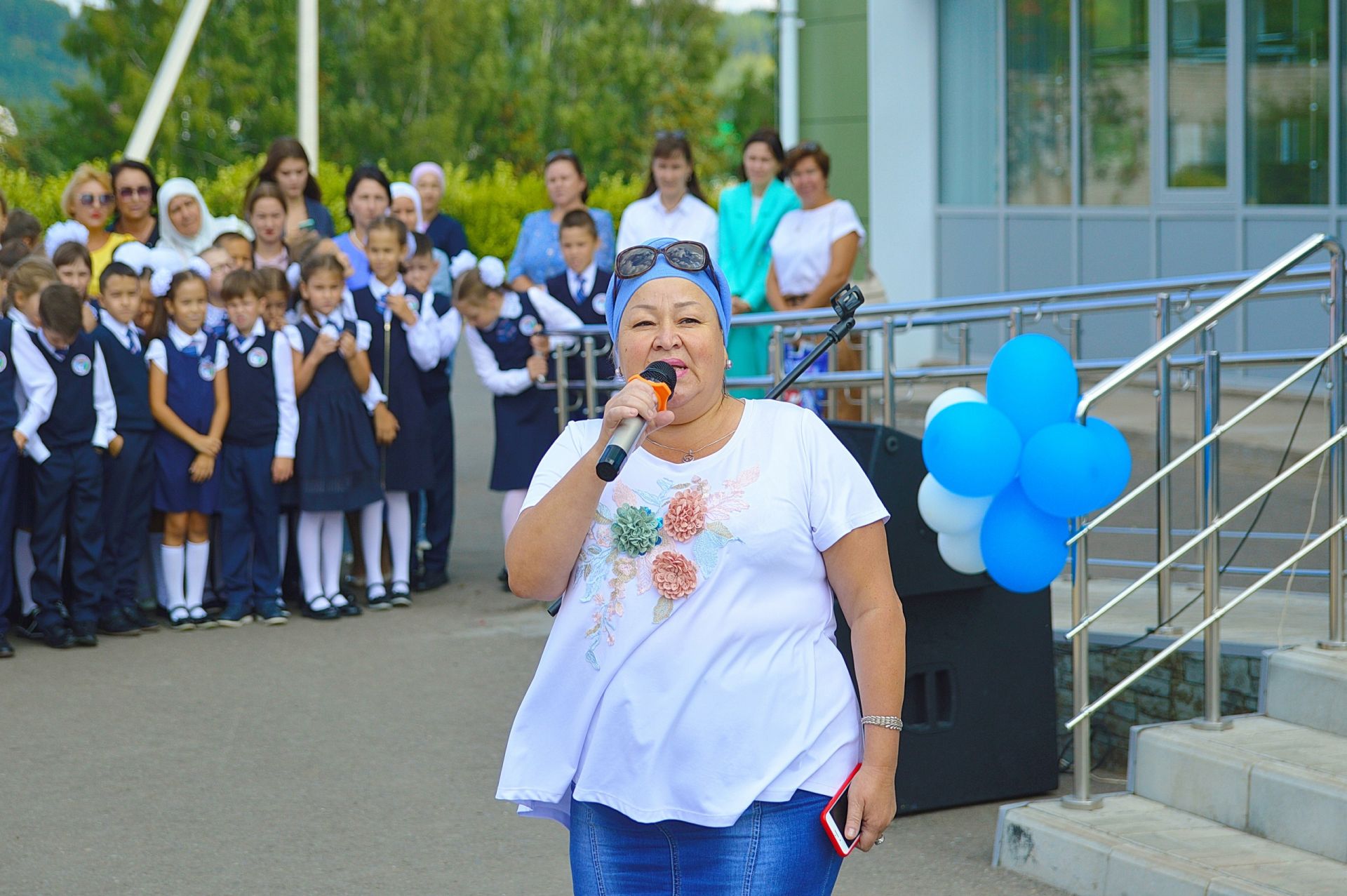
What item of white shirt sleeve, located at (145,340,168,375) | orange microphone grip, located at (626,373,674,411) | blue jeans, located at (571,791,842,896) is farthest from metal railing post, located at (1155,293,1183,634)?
white shirt sleeve, located at (145,340,168,375)

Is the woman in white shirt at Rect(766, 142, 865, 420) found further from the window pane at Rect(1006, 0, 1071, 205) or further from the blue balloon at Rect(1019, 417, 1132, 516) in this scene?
the window pane at Rect(1006, 0, 1071, 205)

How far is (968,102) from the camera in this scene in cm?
1630

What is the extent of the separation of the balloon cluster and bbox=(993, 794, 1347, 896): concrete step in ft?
2.25

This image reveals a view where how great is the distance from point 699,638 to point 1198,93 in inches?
496

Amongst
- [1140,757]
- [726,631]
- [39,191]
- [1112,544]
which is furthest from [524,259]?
[39,191]

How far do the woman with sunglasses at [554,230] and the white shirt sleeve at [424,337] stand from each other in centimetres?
56

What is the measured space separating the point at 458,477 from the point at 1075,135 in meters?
6.81

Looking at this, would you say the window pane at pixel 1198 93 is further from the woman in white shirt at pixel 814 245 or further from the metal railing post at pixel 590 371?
the metal railing post at pixel 590 371

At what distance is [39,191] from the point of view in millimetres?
26703

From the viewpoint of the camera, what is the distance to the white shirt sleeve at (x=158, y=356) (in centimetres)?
780

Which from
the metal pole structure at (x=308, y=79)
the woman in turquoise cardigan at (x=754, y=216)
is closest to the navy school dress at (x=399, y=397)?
the woman in turquoise cardigan at (x=754, y=216)

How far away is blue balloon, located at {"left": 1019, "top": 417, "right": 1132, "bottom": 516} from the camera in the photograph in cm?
445

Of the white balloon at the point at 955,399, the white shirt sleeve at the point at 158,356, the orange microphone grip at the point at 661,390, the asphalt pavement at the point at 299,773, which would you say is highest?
the white shirt sleeve at the point at 158,356

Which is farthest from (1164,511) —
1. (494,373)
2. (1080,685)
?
(494,373)
